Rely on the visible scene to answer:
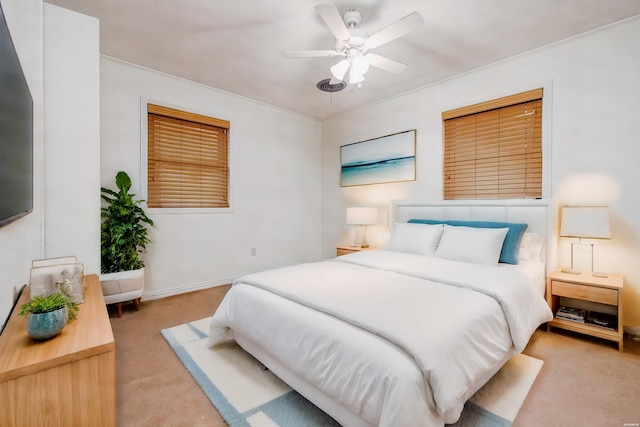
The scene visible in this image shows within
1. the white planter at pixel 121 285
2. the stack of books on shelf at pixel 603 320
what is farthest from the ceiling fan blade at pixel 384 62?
the white planter at pixel 121 285

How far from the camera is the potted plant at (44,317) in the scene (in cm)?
113

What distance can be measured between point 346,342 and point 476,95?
3208 millimetres

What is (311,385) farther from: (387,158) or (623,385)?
(387,158)

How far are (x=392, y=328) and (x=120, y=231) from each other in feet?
8.79

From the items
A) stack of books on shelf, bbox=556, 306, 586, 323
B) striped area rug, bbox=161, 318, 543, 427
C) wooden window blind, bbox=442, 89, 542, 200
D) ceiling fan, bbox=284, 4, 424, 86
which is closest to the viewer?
striped area rug, bbox=161, 318, 543, 427

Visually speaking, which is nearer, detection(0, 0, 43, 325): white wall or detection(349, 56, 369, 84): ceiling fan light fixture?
detection(0, 0, 43, 325): white wall


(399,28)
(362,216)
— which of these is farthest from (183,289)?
(399,28)

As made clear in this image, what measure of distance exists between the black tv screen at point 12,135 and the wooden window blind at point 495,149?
368cm

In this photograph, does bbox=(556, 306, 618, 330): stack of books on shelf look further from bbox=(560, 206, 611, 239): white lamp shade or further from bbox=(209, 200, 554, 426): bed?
bbox=(560, 206, 611, 239): white lamp shade

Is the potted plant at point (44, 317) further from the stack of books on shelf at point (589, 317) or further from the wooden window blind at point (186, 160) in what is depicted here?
the stack of books on shelf at point (589, 317)

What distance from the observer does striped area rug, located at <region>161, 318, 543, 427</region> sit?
1482 millimetres

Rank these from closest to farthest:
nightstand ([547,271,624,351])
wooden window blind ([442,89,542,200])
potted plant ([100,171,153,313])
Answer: nightstand ([547,271,624,351]), potted plant ([100,171,153,313]), wooden window blind ([442,89,542,200])

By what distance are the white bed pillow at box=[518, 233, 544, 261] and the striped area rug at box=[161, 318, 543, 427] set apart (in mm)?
979

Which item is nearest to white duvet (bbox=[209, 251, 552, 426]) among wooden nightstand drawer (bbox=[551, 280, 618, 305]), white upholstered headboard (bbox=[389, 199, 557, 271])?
wooden nightstand drawer (bbox=[551, 280, 618, 305])
